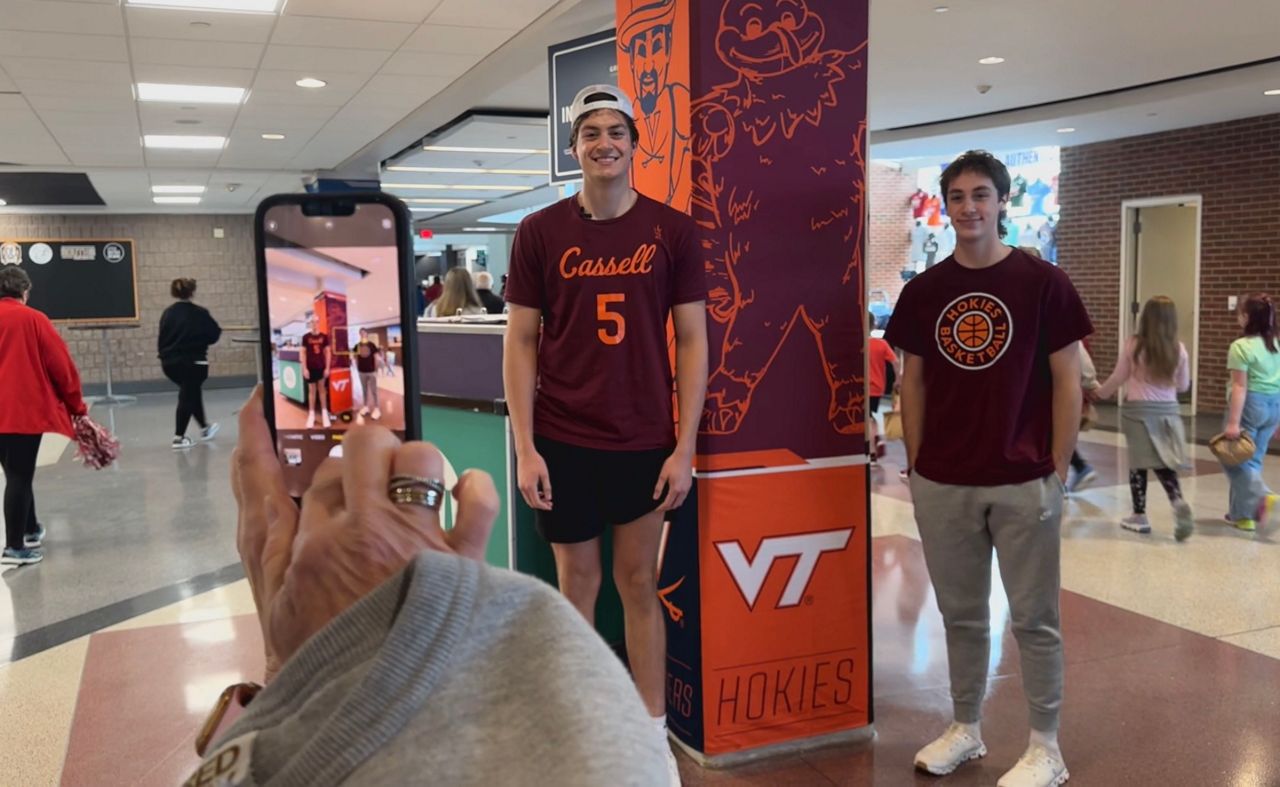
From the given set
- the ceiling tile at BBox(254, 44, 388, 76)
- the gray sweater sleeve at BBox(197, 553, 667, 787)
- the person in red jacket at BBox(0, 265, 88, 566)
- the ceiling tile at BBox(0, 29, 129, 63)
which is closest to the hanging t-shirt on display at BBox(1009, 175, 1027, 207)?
the ceiling tile at BBox(254, 44, 388, 76)

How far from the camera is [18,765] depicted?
9.61 ft

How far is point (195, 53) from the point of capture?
6.71 m

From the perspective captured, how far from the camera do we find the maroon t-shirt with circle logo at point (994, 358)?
251 centimetres

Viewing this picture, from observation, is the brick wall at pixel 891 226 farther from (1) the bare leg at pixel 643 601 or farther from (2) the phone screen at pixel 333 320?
(2) the phone screen at pixel 333 320

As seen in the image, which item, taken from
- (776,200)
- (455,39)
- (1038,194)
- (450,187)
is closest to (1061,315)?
(776,200)

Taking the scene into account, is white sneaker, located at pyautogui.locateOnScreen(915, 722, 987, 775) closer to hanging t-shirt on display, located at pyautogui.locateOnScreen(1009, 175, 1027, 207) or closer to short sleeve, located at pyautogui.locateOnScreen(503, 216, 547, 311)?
short sleeve, located at pyautogui.locateOnScreen(503, 216, 547, 311)

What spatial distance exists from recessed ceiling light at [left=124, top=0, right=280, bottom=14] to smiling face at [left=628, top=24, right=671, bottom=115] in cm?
358

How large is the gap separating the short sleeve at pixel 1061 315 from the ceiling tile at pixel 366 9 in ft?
14.5

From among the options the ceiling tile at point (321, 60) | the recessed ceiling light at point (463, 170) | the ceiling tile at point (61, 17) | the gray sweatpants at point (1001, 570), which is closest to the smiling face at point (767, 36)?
the gray sweatpants at point (1001, 570)

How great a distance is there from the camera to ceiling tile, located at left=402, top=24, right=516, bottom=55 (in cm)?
643

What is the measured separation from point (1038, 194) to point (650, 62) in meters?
13.5

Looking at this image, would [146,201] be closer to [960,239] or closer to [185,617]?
[185,617]

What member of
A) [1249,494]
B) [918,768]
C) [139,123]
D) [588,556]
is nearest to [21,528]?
[588,556]

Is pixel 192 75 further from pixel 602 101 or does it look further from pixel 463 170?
pixel 463 170
